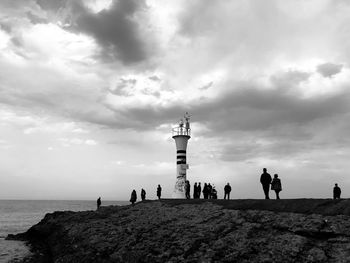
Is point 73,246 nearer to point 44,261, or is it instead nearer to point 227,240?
point 44,261

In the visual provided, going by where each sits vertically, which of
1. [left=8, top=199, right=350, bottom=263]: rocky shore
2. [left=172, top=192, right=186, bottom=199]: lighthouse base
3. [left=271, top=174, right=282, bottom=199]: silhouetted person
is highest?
[left=271, top=174, right=282, bottom=199]: silhouetted person

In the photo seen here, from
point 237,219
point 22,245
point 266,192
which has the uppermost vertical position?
point 266,192

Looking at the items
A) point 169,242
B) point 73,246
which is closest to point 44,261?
point 73,246

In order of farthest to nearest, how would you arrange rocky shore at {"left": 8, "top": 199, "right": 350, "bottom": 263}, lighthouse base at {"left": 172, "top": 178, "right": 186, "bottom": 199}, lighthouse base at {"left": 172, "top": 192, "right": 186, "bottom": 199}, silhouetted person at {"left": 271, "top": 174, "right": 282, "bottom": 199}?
lighthouse base at {"left": 172, "top": 178, "right": 186, "bottom": 199} → lighthouse base at {"left": 172, "top": 192, "right": 186, "bottom": 199} → silhouetted person at {"left": 271, "top": 174, "right": 282, "bottom": 199} → rocky shore at {"left": 8, "top": 199, "right": 350, "bottom": 263}

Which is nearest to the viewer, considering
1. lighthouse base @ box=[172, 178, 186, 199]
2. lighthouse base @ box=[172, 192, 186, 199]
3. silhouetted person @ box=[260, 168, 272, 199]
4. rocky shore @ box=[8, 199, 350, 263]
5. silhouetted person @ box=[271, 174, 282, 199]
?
rocky shore @ box=[8, 199, 350, 263]

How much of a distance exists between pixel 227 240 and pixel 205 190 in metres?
17.3

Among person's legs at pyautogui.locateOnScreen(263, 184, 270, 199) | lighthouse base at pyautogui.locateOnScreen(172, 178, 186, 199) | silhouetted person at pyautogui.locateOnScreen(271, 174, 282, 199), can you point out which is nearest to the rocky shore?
silhouetted person at pyautogui.locateOnScreen(271, 174, 282, 199)

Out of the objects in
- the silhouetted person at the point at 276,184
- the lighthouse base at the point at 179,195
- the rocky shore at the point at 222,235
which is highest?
the silhouetted person at the point at 276,184

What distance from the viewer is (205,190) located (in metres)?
31.1

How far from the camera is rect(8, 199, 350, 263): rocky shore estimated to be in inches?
481

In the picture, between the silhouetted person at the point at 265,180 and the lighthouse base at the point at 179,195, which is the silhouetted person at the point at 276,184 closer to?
the silhouetted person at the point at 265,180

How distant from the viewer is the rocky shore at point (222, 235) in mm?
12227

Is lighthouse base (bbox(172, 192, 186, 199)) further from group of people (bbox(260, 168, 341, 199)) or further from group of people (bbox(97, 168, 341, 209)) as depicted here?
group of people (bbox(260, 168, 341, 199))

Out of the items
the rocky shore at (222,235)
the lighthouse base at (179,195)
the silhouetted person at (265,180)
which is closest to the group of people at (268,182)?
the silhouetted person at (265,180)
